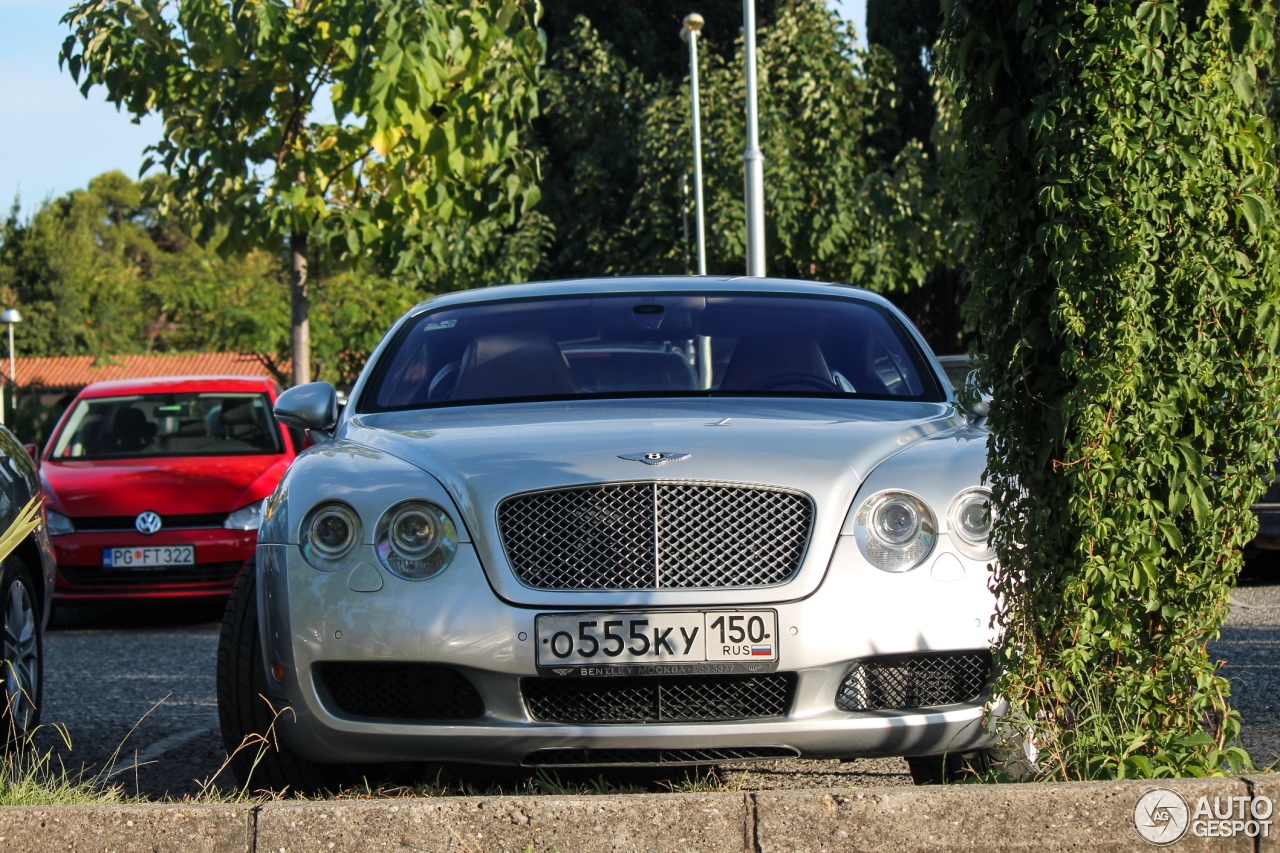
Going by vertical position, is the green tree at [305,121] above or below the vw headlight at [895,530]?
above

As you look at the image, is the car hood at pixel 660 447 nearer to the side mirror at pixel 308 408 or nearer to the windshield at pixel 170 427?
the side mirror at pixel 308 408

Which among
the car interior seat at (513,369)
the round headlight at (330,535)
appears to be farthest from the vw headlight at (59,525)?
the round headlight at (330,535)

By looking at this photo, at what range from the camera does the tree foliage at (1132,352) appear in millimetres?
3705

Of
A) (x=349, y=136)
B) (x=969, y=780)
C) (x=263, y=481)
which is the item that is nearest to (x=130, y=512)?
(x=263, y=481)

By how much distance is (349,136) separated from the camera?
14156mm

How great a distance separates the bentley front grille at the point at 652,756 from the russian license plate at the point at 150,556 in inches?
279

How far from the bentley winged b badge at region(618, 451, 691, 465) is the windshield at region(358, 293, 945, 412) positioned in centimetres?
92

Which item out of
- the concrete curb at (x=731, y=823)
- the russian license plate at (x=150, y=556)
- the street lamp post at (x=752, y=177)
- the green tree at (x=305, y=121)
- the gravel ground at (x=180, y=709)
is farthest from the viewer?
the street lamp post at (x=752, y=177)

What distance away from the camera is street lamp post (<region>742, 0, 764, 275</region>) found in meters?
18.9

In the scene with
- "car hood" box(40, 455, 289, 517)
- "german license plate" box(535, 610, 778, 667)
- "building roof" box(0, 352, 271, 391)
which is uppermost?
"german license plate" box(535, 610, 778, 667)

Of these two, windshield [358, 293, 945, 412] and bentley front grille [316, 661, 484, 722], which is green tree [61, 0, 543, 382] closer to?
windshield [358, 293, 945, 412]

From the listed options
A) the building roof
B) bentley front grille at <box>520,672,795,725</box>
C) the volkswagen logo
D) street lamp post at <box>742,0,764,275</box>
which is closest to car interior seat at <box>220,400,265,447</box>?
the volkswagen logo

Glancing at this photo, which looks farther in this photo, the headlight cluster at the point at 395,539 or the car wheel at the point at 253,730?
the car wheel at the point at 253,730

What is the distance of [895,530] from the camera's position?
13.8 ft
